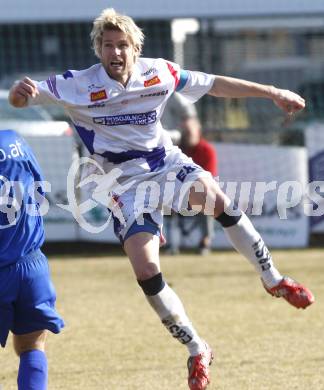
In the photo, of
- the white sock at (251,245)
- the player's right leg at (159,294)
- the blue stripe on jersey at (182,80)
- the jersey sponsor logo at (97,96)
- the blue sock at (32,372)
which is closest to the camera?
the blue sock at (32,372)

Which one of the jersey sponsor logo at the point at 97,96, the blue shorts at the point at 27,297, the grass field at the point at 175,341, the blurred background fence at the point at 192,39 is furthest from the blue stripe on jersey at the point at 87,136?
the blurred background fence at the point at 192,39

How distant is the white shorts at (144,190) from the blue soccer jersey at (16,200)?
3.59 feet

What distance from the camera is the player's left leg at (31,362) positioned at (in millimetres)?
5145

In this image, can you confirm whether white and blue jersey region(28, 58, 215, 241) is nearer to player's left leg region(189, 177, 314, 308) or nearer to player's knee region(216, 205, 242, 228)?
player's left leg region(189, 177, 314, 308)

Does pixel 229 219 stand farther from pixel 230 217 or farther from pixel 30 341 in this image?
pixel 30 341

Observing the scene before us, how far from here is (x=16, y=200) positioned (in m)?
4.95

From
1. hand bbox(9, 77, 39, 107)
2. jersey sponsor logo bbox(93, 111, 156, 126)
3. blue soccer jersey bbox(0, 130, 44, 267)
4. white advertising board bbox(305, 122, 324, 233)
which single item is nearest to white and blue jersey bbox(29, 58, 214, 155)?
jersey sponsor logo bbox(93, 111, 156, 126)

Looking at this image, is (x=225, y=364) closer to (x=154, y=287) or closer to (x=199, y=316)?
(x=154, y=287)

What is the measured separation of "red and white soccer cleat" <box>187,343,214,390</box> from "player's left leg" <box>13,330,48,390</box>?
93 cm

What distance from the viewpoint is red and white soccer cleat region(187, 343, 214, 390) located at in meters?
5.73

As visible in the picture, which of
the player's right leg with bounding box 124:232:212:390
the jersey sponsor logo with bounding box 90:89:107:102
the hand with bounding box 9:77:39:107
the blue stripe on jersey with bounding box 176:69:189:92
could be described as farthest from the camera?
the blue stripe on jersey with bounding box 176:69:189:92

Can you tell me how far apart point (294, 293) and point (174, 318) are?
700 millimetres

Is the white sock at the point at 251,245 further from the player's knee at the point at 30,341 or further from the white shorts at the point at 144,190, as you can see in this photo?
the player's knee at the point at 30,341

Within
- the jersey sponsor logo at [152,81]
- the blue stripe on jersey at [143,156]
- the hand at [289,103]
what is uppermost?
the jersey sponsor logo at [152,81]
